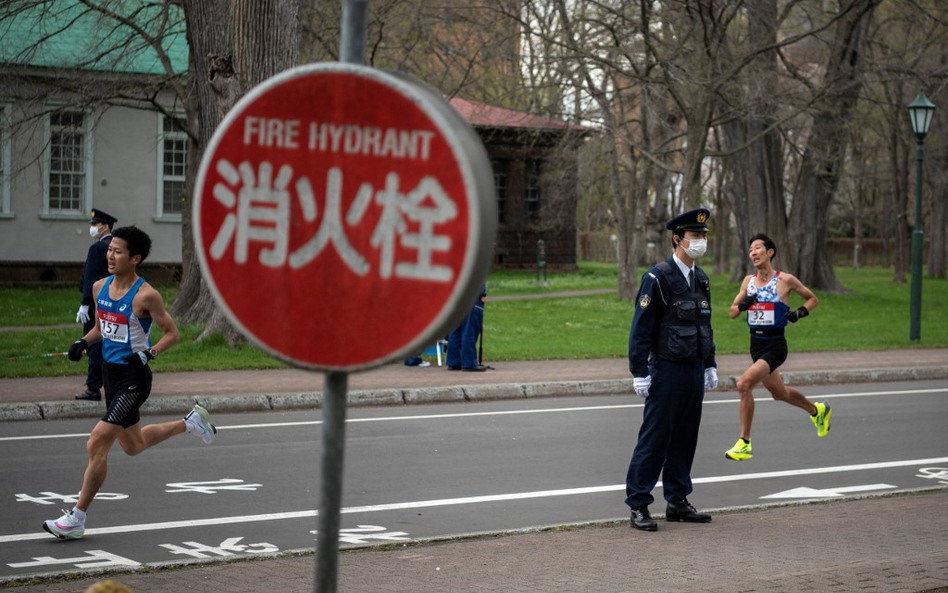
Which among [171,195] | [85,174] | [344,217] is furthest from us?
[171,195]

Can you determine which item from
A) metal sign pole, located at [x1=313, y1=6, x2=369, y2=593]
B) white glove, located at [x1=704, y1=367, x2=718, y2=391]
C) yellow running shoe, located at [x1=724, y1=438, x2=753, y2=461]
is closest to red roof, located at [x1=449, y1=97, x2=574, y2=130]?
yellow running shoe, located at [x1=724, y1=438, x2=753, y2=461]

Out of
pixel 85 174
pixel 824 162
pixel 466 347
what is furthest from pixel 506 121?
pixel 466 347

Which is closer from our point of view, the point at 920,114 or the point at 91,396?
the point at 91,396

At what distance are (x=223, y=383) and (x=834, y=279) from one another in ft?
98.3

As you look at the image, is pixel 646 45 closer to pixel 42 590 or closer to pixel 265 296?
pixel 42 590

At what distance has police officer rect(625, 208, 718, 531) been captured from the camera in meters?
8.98

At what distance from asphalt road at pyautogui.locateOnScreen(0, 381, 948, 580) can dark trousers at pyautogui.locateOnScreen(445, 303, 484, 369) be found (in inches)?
120

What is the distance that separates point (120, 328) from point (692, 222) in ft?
13.2

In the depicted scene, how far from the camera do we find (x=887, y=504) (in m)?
9.85

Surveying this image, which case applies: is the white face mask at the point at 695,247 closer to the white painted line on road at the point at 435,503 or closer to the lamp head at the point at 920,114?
the white painted line on road at the point at 435,503

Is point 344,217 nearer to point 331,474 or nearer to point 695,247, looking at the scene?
point 331,474

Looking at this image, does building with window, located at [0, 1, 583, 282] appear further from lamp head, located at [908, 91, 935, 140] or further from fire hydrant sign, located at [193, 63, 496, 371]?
fire hydrant sign, located at [193, 63, 496, 371]

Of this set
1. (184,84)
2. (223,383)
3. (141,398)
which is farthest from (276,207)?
(184,84)

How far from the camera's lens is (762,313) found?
1266 cm
